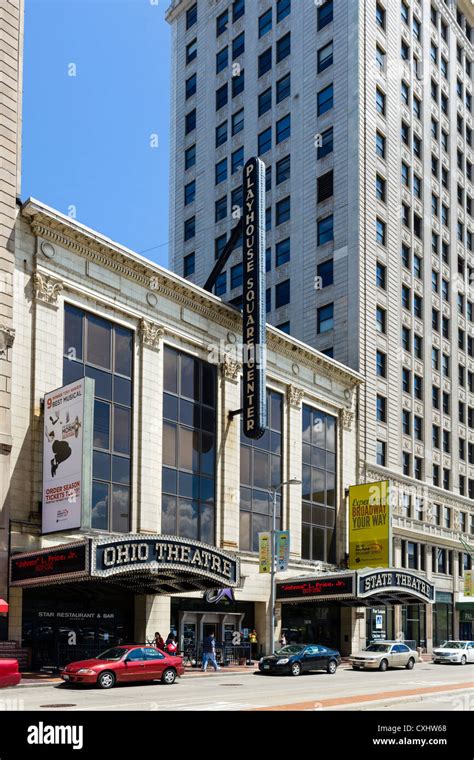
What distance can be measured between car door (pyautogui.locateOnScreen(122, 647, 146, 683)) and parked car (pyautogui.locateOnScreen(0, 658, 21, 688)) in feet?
22.8

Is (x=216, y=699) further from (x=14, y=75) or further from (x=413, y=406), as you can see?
(x=413, y=406)

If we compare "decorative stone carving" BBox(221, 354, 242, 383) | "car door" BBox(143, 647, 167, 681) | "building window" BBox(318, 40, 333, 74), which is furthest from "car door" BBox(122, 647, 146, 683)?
"building window" BBox(318, 40, 333, 74)

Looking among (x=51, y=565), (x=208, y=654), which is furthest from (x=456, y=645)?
(x=51, y=565)

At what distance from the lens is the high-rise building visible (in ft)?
202

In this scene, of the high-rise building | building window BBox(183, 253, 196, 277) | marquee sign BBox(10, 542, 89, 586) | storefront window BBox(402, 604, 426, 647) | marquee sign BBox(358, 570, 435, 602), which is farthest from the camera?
building window BBox(183, 253, 196, 277)

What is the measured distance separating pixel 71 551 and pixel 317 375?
25.0 meters

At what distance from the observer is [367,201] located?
203ft

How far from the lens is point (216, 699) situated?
2469 centimetres

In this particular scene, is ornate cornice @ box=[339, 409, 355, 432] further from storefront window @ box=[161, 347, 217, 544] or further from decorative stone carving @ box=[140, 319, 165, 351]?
decorative stone carving @ box=[140, 319, 165, 351]

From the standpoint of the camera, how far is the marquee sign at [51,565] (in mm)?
31688

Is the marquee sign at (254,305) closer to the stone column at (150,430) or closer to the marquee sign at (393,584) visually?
the stone column at (150,430)

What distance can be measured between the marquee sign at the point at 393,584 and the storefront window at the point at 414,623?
32.1 feet

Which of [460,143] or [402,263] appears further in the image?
[460,143]
